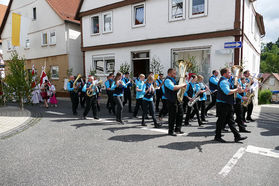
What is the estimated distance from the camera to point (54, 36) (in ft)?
65.3

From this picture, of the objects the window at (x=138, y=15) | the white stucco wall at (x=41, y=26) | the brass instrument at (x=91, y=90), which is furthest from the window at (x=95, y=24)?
the brass instrument at (x=91, y=90)

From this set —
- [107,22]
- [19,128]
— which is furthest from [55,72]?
[19,128]

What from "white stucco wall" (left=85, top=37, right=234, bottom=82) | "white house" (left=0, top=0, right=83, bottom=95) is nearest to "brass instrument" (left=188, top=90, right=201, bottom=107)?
"white stucco wall" (left=85, top=37, right=234, bottom=82)

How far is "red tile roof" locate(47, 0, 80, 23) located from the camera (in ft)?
63.0

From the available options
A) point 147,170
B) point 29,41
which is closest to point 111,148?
point 147,170

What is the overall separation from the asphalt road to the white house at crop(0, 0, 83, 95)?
538 inches

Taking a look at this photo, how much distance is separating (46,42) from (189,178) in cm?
2124

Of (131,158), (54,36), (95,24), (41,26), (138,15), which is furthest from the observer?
(41,26)

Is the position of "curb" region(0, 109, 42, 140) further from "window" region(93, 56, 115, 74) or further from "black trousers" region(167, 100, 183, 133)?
"window" region(93, 56, 115, 74)

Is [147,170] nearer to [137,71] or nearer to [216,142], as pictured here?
[216,142]

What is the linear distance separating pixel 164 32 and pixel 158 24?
733 millimetres

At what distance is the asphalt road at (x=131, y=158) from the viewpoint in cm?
350

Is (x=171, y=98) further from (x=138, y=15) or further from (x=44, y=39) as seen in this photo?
(x=44, y=39)

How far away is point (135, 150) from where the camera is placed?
4.83 meters
